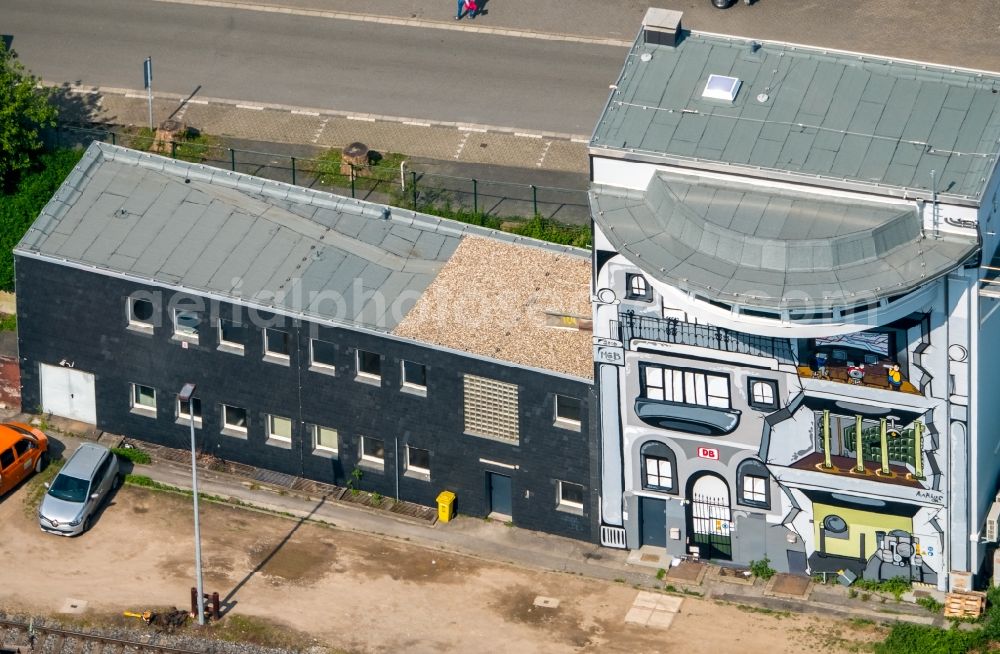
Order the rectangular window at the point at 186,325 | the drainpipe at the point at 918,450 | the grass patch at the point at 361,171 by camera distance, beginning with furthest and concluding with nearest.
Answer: the grass patch at the point at 361,171
the rectangular window at the point at 186,325
the drainpipe at the point at 918,450

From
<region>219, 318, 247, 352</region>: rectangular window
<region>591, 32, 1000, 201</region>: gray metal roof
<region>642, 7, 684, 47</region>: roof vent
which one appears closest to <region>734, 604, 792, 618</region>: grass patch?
<region>591, 32, 1000, 201</region>: gray metal roof

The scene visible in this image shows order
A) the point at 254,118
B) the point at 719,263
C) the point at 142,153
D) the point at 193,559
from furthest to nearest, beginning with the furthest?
A: the point at 254,118 → the point at 142,153 → the point at 193,559 → the point at 719,263

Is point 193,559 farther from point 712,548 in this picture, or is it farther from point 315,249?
point 712,548

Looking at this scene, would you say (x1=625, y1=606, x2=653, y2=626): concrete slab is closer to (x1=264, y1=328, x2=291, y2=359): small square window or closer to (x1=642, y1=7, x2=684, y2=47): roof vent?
(x1=264, y1=328, x2=291, y2=359): small square window

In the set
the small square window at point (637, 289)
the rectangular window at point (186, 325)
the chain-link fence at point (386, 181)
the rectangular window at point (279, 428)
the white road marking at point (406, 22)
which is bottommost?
the rectangular window at point (279, 428)

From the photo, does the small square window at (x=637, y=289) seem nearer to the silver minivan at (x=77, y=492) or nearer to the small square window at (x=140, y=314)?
the small square window at (x=140, y=314)

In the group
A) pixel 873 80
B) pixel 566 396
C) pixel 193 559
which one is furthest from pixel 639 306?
pixel 193 559

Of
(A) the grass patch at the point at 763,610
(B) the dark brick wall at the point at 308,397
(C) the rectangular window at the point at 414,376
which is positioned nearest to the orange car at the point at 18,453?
(B) the dark brick wall at the point at 308,397
